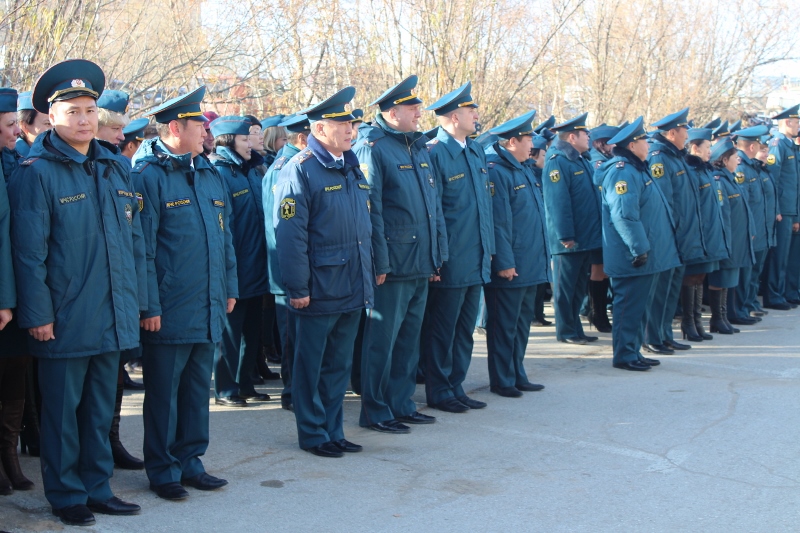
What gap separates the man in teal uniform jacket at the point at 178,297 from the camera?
16.9 ft

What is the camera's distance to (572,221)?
32.7 feet

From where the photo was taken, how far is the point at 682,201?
9.44 meters

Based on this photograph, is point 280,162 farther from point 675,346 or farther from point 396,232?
point 675,346

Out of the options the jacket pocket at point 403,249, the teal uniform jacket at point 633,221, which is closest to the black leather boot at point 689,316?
the teal uniform jacket at point 633,221

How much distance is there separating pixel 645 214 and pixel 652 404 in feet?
6.76

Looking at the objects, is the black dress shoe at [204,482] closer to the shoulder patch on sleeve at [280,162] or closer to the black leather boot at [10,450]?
the black leather boot at [10,450]

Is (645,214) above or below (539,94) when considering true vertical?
below

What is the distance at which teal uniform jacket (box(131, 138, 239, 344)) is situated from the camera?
203 inches

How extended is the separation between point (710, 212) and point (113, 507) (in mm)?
7177

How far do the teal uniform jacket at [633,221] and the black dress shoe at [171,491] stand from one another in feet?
15.9

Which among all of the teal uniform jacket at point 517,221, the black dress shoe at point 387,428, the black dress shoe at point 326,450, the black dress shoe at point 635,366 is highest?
the teal uniform jacket at point 517,221

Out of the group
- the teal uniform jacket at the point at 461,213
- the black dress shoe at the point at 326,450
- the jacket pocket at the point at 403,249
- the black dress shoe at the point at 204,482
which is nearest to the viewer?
the black dress shoe at the point at 204,482

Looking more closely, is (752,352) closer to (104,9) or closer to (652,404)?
(652,404)

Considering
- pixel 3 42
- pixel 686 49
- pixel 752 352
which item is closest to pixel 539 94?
pixel 686 49
